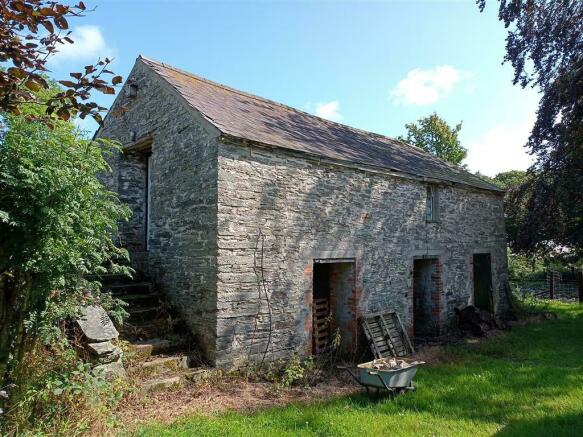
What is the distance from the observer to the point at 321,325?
9.17 metres

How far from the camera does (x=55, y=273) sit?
414 centimetres

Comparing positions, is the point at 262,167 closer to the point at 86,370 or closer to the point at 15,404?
the point at 86,370

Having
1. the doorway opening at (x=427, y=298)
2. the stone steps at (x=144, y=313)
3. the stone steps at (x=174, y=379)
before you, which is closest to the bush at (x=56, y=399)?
the stone steps at (x=174, y=379)

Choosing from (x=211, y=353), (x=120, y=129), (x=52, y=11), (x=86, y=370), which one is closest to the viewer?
(x=52, y=11)

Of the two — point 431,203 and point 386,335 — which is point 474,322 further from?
point 386,335

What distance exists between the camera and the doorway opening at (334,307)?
887cm

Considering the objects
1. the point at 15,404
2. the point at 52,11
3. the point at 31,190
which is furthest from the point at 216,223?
the point at 52,11

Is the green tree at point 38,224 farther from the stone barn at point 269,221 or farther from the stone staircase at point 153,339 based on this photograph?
the stone barn at point 269,221

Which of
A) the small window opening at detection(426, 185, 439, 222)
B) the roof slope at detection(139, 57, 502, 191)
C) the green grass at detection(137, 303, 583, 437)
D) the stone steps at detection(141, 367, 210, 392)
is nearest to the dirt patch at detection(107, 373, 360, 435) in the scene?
the stone steps at detection(141, 367, 210, 392)

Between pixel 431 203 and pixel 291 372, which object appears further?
pixel 431 203

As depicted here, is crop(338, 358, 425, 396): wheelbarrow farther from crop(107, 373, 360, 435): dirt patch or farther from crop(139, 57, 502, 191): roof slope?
crop(139, 57, 502, 191): roof slope

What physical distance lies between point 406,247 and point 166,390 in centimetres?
675

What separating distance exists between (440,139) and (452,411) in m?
33.9

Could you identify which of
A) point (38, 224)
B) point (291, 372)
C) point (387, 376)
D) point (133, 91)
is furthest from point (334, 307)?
point (133, 91)
